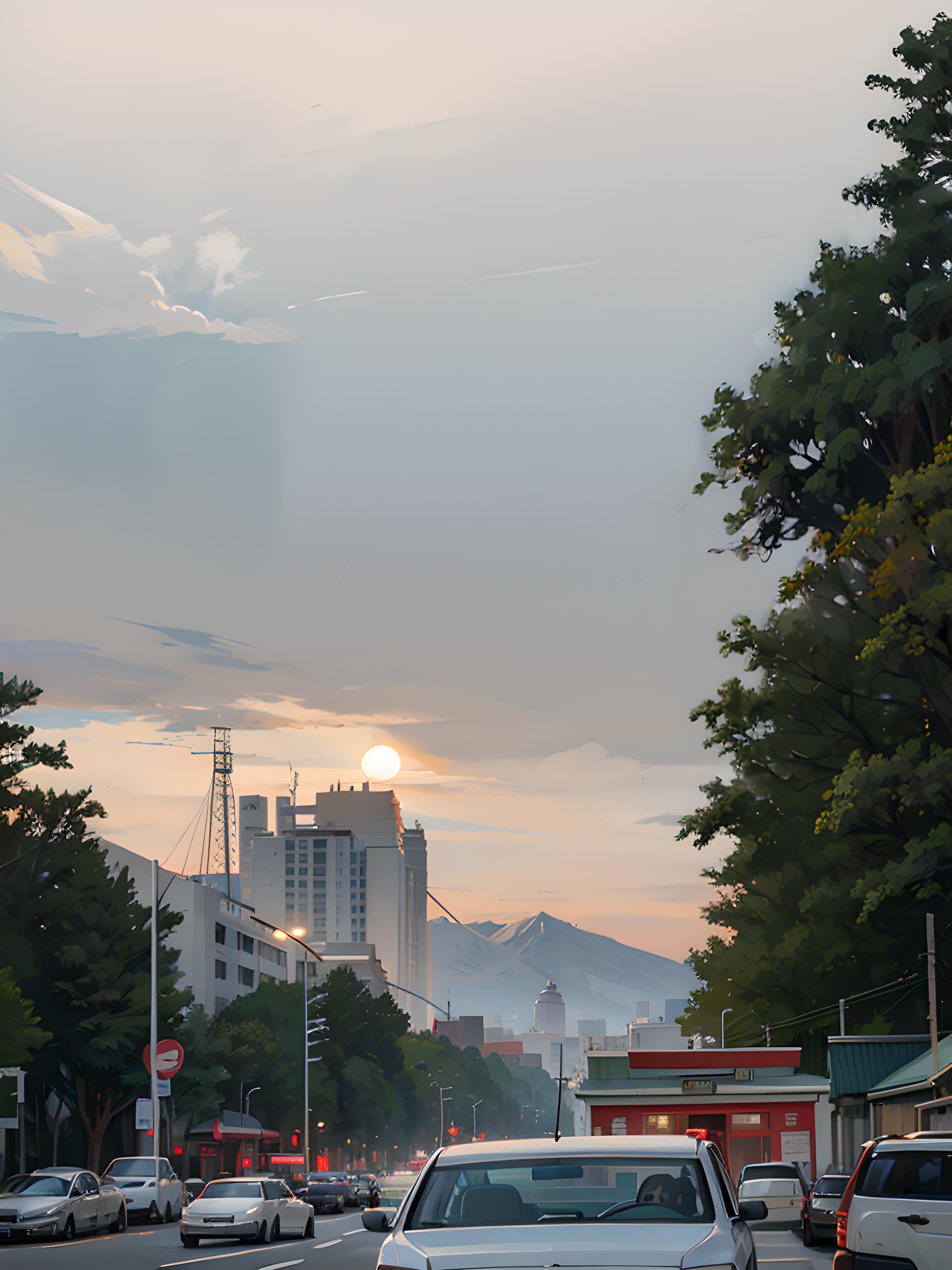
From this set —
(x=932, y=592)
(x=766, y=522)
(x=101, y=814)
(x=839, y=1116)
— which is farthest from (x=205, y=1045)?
(x=932, y=592)

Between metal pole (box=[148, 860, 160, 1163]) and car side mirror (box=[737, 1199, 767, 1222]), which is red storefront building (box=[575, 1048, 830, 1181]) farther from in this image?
car side mirror (box=[737, 1199, 767, 1222])

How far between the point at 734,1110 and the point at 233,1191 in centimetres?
3606

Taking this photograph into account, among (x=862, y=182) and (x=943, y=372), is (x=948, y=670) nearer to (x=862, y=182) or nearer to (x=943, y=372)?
(x=943, y=372)

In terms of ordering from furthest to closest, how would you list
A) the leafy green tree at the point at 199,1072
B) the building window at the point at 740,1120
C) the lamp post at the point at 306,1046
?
1. the leafy green tree at the point at 199,1072
2. the lamp post at the point at 306,1046
3. the building window at the point at 740,1120

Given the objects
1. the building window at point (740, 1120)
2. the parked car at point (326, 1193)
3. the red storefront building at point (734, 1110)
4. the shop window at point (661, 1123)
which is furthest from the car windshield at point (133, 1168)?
the building window at point (740, 1120)

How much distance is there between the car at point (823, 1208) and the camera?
2972 centimetres

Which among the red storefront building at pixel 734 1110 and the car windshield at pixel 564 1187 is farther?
the red storefront building at pixel 734 1110

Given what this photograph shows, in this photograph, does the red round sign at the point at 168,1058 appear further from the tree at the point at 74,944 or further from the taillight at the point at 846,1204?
the taillight at the point at 846,1204

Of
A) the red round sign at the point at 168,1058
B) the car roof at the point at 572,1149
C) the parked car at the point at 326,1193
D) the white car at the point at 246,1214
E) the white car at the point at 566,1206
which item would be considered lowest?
the parked car at the point at 326,1193

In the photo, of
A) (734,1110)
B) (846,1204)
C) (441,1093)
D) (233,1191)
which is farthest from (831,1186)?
(441,1093)

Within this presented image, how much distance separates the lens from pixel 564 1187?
7.61m

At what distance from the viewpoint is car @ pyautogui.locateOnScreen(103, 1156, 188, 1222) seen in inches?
1679

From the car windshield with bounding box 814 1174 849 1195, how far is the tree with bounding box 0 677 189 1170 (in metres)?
29.2

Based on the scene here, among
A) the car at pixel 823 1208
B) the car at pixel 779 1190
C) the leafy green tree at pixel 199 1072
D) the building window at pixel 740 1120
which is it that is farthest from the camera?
the leafy green tree at pixel 199 1072
